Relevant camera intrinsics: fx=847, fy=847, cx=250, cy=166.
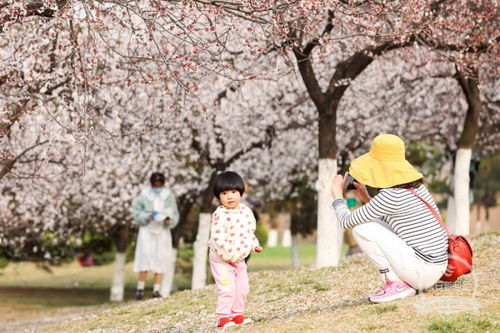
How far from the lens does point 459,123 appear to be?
22938mm

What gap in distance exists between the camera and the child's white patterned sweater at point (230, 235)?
8.24 metres

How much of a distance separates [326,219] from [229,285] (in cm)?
686

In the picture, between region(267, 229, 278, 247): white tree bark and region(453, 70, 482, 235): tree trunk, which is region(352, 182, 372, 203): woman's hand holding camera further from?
region(267, 229, 278, 247): white tree bark

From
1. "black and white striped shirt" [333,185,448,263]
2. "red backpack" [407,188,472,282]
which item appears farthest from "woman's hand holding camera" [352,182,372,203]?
"red backpack" [407,188,472,282]

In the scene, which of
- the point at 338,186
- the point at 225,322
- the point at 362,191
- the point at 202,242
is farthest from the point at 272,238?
the point at 338,186

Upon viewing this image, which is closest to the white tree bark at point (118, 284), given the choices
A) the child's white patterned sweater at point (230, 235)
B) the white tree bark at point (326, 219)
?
the white tree bark at point (326, 219)

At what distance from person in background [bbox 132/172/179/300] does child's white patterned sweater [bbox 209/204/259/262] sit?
6947 millimetres

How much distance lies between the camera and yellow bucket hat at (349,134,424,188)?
789 cm

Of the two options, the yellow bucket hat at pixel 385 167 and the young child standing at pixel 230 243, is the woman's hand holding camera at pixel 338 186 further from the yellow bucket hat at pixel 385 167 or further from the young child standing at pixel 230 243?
the young child standing at pixel 230 243

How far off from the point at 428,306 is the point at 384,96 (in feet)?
47.9

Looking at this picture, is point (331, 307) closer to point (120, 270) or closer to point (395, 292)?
point (395, 292)

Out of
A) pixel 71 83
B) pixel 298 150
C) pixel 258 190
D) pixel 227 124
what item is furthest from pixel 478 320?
pixel 258 190

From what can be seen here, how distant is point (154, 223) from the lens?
15625 mm

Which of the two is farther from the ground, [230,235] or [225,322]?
[230,235]
